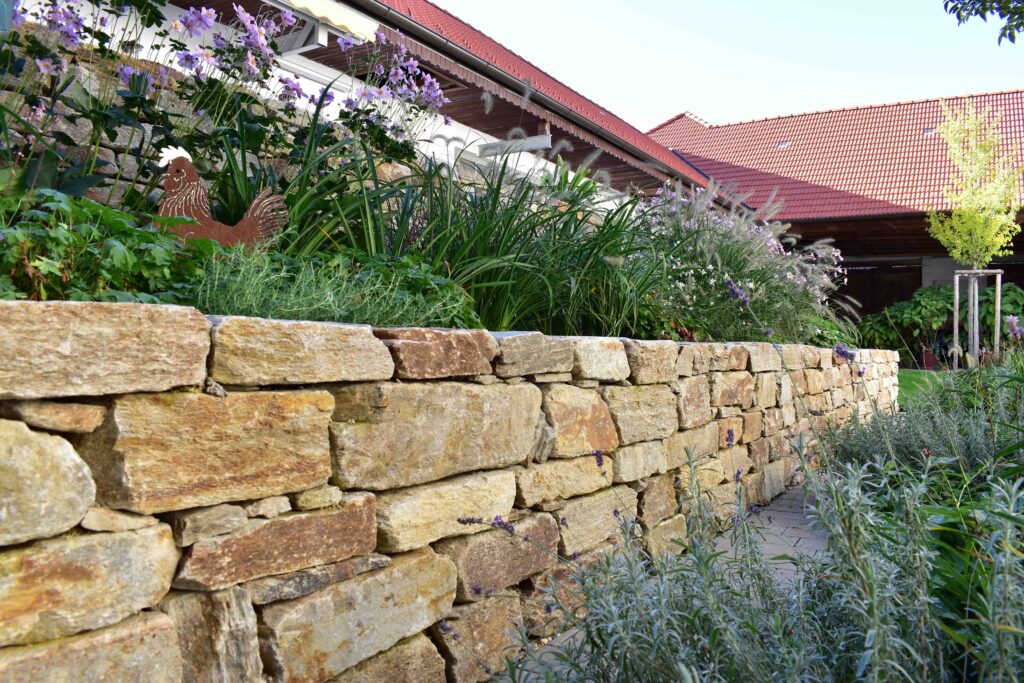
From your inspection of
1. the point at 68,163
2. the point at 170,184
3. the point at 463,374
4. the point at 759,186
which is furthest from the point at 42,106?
the point at 759,186

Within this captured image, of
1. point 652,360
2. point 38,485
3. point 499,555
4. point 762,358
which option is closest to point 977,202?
point 762,358

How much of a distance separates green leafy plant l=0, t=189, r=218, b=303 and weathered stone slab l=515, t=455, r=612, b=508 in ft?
3.64

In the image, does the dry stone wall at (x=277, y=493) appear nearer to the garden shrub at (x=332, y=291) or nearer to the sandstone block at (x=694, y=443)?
the garden shrub at (x=332, y=291)

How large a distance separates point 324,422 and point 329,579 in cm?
34

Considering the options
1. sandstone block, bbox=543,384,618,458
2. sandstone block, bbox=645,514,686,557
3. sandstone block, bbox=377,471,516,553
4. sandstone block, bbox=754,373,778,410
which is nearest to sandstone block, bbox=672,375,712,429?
sandstone block, bbox=645,514,686,557

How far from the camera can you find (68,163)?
8.57ft

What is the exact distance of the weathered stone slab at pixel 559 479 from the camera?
95.2 inches

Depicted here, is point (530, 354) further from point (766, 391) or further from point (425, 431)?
point (766, 391)

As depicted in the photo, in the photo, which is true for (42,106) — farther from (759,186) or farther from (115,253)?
(759,186)

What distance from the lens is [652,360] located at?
3180 millimetres

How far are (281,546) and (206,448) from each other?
27cm

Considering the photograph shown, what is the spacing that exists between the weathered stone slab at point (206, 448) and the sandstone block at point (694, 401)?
2.01 m

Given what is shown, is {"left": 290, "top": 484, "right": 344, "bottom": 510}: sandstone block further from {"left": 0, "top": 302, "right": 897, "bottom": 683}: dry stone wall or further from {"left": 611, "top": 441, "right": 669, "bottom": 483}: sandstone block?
{"left": 611, "top": 441, "right": 669, "bottom": 483}: sandstone block

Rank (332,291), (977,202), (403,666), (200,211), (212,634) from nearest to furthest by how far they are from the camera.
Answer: (212,634) → (403,666) → (332,291) → (200,211) → (977,202)
